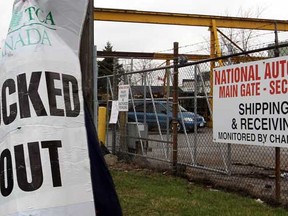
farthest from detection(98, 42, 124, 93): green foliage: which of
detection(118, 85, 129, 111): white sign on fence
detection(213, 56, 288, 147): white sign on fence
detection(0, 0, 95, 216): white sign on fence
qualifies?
detection(0, 0, 95, 216): white sign on fence

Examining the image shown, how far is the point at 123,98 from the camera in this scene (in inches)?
476

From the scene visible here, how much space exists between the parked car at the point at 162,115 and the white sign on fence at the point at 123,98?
436 mm

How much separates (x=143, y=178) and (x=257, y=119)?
3091mm

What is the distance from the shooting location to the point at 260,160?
11492mm

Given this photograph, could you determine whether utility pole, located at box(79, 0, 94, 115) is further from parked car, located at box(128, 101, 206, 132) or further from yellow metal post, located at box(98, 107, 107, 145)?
yellow metal post, located at box(98, 107, 107, 145)

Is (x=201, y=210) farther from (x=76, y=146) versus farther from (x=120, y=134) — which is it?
(x=120, y=134)

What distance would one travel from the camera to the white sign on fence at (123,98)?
470 inches

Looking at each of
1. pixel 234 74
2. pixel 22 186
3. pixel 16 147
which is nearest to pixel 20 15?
pixel 16 147

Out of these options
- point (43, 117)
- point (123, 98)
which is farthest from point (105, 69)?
point (43, 117)

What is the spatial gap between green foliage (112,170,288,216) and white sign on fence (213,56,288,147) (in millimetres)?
853

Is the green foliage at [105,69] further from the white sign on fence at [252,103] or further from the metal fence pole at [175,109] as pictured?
the white sign on fence at [252,103]

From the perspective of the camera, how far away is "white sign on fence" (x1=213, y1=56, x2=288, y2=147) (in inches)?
254

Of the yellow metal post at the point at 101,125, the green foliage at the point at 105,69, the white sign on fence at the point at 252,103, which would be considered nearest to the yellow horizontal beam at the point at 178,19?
the green foliage at the point at 105,69

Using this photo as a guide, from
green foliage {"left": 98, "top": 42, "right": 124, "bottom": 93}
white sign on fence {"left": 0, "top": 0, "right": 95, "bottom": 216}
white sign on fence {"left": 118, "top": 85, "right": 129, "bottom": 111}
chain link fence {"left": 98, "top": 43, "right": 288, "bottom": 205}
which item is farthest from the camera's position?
green foliage {"left": 98, "top": 42, "right": 124, "bottom": 93}
